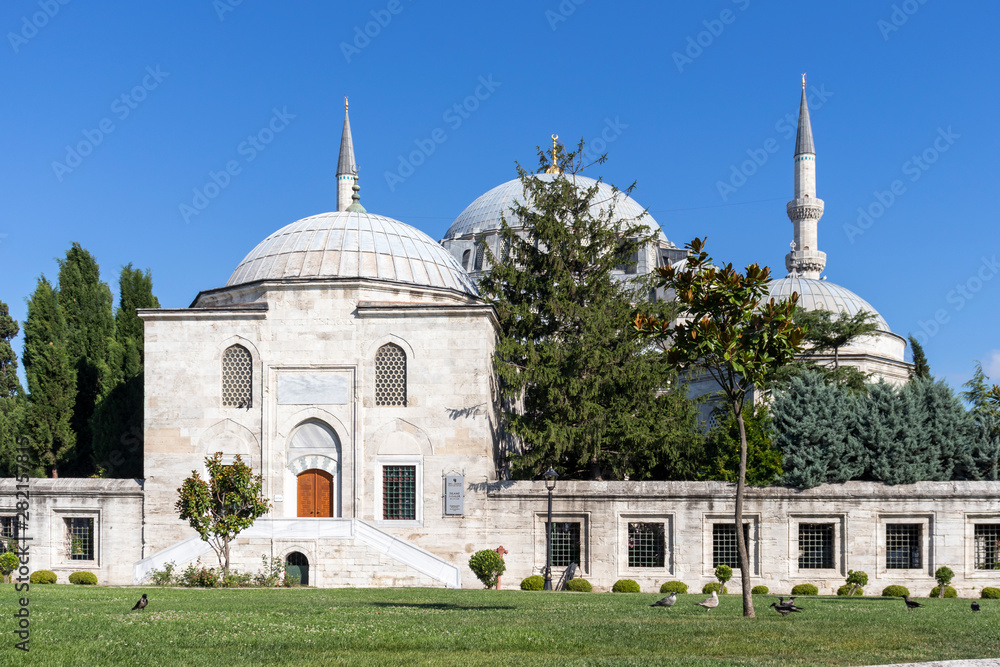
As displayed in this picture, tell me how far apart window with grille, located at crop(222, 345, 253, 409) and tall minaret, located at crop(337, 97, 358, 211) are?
2136cm

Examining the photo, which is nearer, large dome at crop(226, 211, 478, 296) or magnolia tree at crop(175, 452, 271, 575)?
magnolia tree at crop(175, 452, 271, 575)

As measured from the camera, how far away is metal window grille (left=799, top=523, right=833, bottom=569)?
27891 mm

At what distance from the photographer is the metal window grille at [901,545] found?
90.9ft

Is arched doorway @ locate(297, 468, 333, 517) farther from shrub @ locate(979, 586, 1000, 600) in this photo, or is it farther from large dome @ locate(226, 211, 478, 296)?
shrub @ locate(979, 586, 1000, 600)

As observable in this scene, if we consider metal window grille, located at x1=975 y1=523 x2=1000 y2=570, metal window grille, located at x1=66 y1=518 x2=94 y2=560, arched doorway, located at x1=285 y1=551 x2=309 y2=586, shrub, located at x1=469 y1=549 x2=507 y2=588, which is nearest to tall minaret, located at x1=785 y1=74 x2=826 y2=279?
metal window grille, located at x1=975 y1=523 x2=1000 y2=570

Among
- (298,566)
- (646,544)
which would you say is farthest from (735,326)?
(298,566)

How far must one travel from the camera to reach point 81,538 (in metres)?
29.8

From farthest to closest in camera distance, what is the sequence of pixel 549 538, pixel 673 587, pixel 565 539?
pixel 565 539 < pixel 549 538 < pixel 673 587

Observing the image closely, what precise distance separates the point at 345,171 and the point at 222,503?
28.4m

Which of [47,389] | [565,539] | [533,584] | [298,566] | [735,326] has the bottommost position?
[533,584]

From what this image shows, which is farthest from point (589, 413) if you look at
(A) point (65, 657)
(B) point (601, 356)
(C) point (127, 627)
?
(A) point (65, 657)

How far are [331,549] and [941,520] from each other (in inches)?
634

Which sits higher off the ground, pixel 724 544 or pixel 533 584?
pixel 724 544

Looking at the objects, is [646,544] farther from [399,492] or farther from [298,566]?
[298,566]
